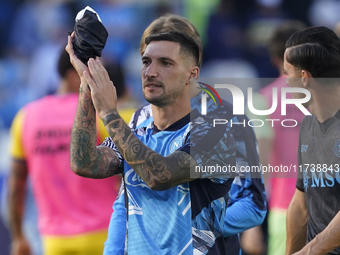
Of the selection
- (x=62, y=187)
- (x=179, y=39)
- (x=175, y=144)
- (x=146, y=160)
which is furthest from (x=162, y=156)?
(x=62, y=187)

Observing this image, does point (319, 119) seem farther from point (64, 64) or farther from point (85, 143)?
point (64, 64)

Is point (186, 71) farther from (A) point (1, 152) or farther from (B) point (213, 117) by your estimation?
(A) point (1, 152)

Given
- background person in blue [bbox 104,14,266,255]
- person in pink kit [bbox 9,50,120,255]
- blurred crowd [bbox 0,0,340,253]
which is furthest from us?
blurred crowd [bbox 0,0,340,253]

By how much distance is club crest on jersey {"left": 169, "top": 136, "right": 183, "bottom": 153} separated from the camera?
2523 millimetres

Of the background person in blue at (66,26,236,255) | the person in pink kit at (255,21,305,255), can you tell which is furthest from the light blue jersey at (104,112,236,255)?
the person in pink kit at (255,21,305,255)

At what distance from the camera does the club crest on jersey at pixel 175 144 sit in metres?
2.52

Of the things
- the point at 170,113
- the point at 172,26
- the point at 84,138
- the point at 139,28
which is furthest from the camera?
the point at 139,28

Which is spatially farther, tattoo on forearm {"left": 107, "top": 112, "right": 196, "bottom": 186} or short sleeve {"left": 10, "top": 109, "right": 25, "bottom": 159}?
short sleeve {"left": 10, "top": 109, "right": 25, "bottom": 159}

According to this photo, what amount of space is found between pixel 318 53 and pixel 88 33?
1.16 m

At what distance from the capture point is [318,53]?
8.45ft

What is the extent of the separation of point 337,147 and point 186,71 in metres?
0.87

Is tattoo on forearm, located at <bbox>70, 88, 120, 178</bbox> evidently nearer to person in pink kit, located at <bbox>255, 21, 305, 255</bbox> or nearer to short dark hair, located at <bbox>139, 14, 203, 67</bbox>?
short dark hair, located at <bbox>139, 14, 203, 67</bbox>

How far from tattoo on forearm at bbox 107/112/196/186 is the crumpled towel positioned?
13.4 inches

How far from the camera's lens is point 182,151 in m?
2.42
